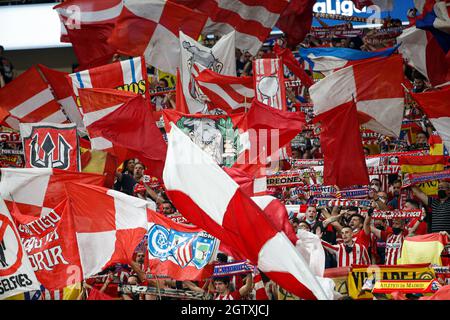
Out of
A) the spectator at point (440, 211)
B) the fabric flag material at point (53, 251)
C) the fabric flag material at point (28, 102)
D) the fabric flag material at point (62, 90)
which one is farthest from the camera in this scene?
the fabric flag material at point (62, 90)

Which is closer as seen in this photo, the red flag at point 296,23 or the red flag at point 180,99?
the red flag at point 180,99

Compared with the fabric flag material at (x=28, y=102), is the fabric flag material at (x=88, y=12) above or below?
above

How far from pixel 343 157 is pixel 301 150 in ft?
8.15

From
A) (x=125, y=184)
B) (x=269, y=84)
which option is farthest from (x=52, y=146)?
(x=269, y=84)

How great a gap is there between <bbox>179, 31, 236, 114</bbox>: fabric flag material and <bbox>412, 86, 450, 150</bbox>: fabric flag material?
343 centimetres

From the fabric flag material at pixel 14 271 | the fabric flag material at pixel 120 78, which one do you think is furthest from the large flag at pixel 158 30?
the fabric flag material at pixel 14 271

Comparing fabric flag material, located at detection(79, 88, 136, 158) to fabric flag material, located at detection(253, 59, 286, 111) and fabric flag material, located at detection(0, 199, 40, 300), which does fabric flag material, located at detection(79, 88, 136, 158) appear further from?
fabric flag material, located at detection(0, 199, 40, 300)

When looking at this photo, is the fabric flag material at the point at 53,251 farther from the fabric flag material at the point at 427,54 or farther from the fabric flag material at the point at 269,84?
the fabric flag material at the point at 427,54

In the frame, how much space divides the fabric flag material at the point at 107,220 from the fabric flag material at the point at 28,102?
5.73m

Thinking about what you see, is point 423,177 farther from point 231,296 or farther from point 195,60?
point 195,60

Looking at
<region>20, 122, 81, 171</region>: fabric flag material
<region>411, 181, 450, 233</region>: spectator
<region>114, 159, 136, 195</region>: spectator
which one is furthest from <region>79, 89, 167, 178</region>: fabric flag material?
<region>411, 181, 450, 233</region>: spectator

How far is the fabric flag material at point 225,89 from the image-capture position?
15852 mm

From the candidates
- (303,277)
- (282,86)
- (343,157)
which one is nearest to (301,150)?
(282,86)

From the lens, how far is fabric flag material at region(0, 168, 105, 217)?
12.2 metres
